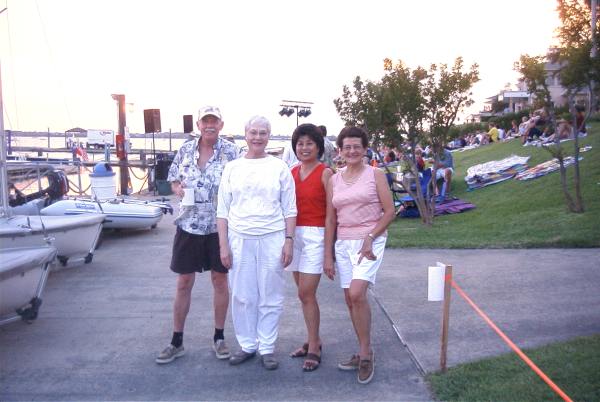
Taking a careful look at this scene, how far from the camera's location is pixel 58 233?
22.8ft

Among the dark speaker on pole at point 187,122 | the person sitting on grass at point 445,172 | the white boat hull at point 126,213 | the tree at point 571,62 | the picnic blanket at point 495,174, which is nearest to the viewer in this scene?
the tree at point 571,62

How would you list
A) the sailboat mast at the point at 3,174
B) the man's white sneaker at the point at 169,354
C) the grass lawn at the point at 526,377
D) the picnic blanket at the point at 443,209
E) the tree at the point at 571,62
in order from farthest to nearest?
the picnic blanket at the point at 443,209 < the tree at the point at 571,62 < the sailboat mast at the point at 3,174 < the man's white sneaker at the point at 169,354 < the grass lawn at the point at 526,377

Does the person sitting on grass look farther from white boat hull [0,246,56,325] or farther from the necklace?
white boat hull [0,246,56,325]

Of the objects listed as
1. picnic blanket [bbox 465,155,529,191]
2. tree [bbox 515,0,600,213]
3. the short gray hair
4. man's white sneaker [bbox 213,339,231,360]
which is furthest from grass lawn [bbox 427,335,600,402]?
picnic blanket [bbox 465,155,529,191]

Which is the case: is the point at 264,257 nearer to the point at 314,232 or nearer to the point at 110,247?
the point at 314,232

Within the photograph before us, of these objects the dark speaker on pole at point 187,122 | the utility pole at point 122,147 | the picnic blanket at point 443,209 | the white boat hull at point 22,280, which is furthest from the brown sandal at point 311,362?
the dark speaker on pole at point 187,122

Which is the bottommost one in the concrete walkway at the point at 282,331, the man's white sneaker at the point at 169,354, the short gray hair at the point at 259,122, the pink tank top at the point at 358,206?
the concrete walkway at the point at 282,331

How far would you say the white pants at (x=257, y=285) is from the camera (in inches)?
172

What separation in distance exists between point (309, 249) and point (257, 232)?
40 cm

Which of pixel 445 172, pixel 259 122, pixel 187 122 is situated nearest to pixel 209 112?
pixel 259 122

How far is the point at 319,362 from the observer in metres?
4.43

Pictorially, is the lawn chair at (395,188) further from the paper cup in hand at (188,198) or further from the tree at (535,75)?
the paper cup in hand at (188,198)

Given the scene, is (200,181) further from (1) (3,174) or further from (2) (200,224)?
(1) (3,174)

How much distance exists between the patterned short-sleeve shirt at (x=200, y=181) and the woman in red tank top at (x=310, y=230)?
66cm
